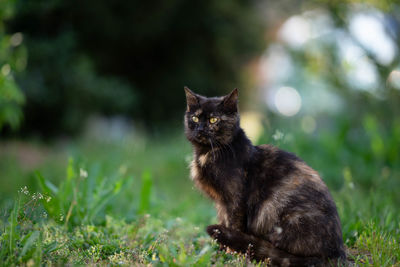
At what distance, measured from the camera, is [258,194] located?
2930mm

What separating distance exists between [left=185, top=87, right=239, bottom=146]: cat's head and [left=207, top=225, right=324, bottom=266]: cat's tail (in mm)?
786

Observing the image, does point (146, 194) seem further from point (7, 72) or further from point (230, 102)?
point (7, 72)

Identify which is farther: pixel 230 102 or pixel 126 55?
pixel 126 55

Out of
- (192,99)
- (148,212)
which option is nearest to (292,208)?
(192,99)

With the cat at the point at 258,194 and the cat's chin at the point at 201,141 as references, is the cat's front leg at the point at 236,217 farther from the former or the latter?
the cat's chin at the point at 201,141

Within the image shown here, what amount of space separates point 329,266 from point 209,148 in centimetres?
137

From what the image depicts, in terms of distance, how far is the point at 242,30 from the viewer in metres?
10.7

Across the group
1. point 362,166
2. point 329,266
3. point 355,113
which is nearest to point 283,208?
point 329,266

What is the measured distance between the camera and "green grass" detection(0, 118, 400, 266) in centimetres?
265

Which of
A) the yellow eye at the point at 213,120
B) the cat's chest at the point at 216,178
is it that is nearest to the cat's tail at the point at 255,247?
the cat's chest at the point at 216,178

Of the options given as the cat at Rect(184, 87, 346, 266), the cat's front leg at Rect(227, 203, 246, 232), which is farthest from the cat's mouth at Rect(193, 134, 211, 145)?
the cat's front leg at Rect(227, 203, 246, 232)

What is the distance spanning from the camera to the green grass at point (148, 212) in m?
2.65

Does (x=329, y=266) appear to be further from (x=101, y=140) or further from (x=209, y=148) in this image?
(x=101, y=140)

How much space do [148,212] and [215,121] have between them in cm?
171
